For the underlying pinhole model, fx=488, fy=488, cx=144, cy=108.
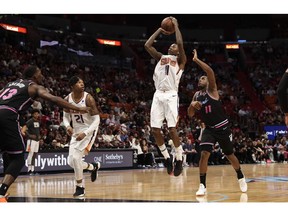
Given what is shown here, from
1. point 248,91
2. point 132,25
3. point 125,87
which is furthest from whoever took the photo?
point 132,25

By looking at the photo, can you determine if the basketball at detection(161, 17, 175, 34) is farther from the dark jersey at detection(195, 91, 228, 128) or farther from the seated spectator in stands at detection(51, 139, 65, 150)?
the seated spectator in stands at detection(51, 139, 65, 150)

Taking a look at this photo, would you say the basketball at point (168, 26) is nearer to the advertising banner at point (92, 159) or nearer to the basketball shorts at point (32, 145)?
the basketball shorts at point (32, 145)

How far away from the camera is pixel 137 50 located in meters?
35.5

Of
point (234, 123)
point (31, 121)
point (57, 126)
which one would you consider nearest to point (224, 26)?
point (234, 123)

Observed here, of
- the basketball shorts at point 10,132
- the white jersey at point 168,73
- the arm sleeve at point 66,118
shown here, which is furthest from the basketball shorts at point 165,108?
the basketball shorts at point 10,132

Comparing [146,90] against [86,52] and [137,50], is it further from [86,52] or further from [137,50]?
[137,50]

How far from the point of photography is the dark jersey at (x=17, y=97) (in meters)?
7.16

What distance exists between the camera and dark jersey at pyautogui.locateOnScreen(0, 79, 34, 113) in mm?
7156

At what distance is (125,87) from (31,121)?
13.4m

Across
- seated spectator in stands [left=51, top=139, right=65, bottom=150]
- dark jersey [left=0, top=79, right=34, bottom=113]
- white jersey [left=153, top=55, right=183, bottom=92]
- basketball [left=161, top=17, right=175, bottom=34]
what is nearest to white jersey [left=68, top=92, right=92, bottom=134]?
white jersey [left=153, top=55, right=183, bottom=92]

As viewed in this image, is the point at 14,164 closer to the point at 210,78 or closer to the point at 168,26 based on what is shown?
the point at 168,26

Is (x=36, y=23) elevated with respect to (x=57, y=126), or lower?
elevated

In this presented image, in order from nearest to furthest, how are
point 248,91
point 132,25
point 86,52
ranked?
point 86,52 < point 248,91 < point 132,25
